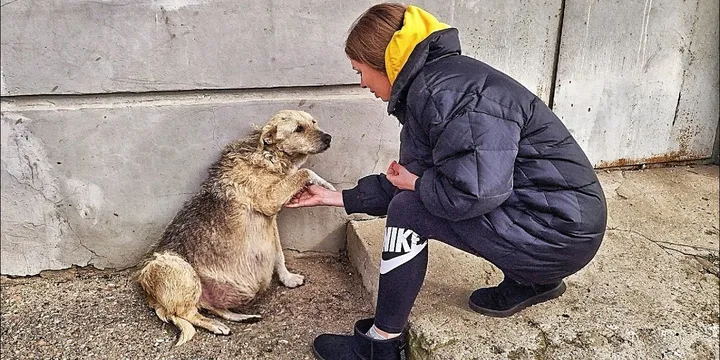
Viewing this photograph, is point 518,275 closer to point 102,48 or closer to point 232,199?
point 232,199

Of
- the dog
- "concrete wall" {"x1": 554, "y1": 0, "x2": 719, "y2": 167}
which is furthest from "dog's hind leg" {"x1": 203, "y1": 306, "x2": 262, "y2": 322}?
"concrete wall" {"x1": 554, "y1": 0, "x2": 719, "y2": 167}

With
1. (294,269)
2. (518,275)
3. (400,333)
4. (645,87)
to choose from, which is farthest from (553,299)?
(645,87)

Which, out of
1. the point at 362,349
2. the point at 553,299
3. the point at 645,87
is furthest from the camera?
the point at 645,87

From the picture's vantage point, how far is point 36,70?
3619 mm

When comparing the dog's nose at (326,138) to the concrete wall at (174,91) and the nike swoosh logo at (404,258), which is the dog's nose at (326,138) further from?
the nike swoosh logo at (404,258)

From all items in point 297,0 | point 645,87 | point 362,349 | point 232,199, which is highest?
point 297,0

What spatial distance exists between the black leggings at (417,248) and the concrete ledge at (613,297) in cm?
31

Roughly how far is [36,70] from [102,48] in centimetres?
36

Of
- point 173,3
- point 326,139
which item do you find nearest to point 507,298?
point 326,139

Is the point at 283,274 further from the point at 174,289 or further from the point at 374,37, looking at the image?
the point at 374,37

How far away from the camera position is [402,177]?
298 cm

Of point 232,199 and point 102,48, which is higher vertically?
point 102,48

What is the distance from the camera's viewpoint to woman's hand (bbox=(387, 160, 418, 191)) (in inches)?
116

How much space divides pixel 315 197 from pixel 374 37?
1.24m
